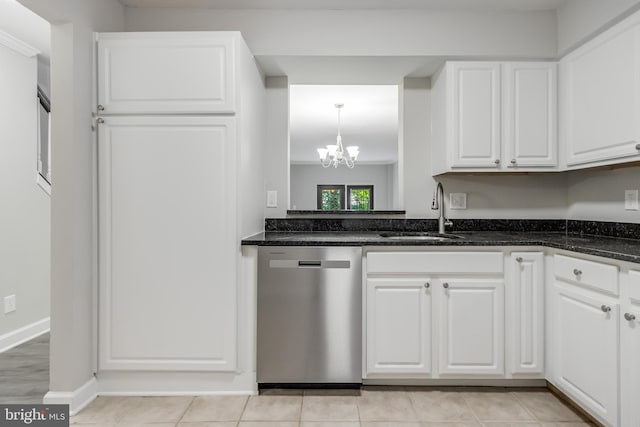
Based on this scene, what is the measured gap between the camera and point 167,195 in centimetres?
215

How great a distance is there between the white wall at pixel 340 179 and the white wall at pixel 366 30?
7264mm

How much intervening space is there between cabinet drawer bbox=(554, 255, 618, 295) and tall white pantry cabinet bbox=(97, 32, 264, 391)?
1696 mm

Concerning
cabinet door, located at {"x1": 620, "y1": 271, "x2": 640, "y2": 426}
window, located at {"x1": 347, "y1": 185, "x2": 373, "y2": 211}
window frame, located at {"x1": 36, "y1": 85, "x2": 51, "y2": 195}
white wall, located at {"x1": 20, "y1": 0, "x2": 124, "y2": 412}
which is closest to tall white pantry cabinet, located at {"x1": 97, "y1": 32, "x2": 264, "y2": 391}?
white wall, located at {"x1": 20, "y1": 0, "x2": 124, "y2": 412}

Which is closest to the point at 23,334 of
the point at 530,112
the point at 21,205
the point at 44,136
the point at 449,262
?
the point at 21,205

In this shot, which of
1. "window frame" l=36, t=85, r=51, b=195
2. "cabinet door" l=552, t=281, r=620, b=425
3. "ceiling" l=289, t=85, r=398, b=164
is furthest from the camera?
"ceiling" l=289, t=85, r=398, b=164

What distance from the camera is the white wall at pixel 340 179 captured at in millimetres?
9820

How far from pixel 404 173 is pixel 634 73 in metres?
1.36

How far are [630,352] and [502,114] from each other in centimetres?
147

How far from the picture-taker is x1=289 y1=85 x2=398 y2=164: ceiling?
4504 mm

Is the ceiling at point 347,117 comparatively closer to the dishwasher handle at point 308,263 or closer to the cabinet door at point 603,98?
the cabinet door at point 603,98

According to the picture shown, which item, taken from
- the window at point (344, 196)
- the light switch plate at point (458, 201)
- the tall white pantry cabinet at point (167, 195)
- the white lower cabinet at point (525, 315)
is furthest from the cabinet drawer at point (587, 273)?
the window at point (344, 196)

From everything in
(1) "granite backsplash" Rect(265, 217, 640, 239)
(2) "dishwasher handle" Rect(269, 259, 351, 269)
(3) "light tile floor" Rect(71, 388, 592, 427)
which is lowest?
(3) "light tile floor" Rect(71, 388, 592, 427)

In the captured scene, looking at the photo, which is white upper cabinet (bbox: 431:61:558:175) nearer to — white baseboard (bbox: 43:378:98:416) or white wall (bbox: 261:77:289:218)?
white wall (bbox: 261:77:289:218)

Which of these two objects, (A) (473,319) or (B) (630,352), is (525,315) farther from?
(B) (630,352)
